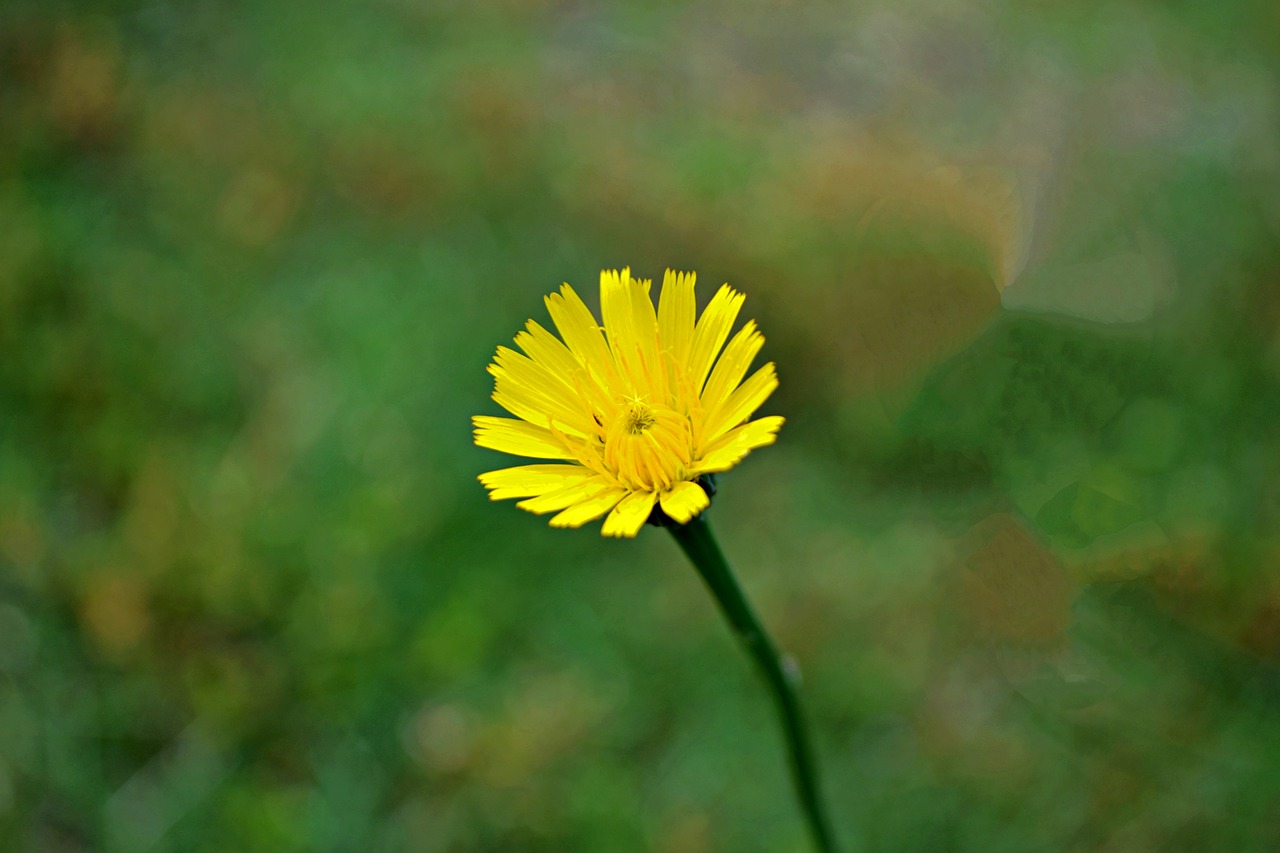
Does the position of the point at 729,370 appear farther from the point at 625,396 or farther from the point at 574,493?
the point at 574,493

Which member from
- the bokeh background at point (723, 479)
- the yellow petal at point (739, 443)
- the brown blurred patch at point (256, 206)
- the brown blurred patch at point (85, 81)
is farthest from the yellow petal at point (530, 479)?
the brown blurred patch at point (85, 81)

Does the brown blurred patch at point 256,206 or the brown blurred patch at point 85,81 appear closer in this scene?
the brown blurred patch at point 256,206

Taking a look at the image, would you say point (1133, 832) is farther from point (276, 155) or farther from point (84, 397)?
point (276, 155)

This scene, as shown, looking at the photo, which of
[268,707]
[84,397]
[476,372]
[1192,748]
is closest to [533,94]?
[476,372]

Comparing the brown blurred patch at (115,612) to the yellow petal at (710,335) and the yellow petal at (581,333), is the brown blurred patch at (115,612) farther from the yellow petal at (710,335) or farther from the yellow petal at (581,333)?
the yellow petal at (710,335)

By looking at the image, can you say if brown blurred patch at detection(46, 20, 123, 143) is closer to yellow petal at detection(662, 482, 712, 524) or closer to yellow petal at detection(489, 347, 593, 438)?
yellow petal at detection(489, 347, 593, 438)

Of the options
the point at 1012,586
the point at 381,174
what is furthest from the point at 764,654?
the point at 381,174

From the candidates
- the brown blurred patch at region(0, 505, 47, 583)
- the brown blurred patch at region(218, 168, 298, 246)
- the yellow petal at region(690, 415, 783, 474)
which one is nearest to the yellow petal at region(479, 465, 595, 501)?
the yellow petal at region(690, 415, 783, 474)
